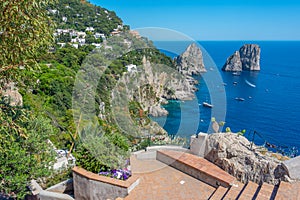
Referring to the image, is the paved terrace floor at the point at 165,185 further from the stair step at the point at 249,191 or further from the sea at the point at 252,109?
the sea at the point at 252,109

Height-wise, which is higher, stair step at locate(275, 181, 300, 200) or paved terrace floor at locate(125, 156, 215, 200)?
stair step at locate(275, 181, 300, 200)

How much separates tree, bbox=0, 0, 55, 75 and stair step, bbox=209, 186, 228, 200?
426 centimetres

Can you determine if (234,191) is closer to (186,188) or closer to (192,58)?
(186,188)

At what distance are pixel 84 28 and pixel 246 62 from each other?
172 ft

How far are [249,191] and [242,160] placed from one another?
0.86m

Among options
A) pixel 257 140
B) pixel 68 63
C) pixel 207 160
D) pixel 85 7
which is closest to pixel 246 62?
pixel 85 7

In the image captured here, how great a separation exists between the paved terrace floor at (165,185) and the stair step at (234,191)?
0.46 meters

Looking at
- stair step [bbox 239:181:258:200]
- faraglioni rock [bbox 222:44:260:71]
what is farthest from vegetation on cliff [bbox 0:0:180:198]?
faraglioni rock [bbox 222:44:260:71]

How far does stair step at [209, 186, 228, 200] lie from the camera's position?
4.97 m

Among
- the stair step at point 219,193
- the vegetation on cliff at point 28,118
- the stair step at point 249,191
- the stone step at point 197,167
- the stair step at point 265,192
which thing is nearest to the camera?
the vegetation on cliff at point 28,118

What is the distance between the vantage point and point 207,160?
6.44m

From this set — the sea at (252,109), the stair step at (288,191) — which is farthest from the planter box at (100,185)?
the sea at (252,109)

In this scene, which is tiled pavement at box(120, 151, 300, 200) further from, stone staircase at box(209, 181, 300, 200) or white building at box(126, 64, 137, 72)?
white building at box(126, 64, 137, 72)

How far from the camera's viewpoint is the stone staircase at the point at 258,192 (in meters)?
4.64
